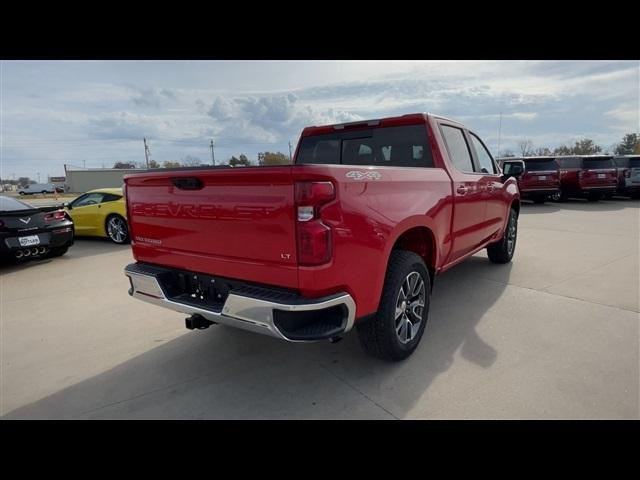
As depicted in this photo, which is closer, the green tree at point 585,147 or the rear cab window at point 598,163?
the rear cab window at point 598,163

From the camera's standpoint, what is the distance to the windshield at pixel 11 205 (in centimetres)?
663

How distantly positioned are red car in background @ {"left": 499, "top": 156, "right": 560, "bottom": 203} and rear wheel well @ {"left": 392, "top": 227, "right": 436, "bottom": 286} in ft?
38.2

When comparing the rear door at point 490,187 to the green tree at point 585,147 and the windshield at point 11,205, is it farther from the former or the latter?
the green tree at point 585,147

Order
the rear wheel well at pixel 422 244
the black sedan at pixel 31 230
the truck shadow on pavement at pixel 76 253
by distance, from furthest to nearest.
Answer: the truck shadow on pavement at pixel 76 253
the black sedan at pixel 31 230
the rear wheel well at pixel 422 244

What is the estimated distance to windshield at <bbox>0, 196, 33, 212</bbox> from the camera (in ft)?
21.8

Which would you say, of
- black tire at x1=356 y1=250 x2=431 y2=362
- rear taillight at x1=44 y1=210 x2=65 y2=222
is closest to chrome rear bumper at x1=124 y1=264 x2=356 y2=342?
black tire at x1=356 y1=250 x2=431 y2=362

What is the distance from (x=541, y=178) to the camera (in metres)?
13.4

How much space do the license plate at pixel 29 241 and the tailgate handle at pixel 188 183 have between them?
5676 millimetres

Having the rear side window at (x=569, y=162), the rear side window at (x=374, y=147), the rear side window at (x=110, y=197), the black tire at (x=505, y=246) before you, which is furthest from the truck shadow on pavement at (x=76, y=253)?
the rear side window at (x=569, y=162)

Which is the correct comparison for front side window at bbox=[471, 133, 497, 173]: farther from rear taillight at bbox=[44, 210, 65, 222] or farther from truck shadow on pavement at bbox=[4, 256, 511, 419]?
rear taillight at bbox=[44, 210, 65, 222]

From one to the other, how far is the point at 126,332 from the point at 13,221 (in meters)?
4.37
